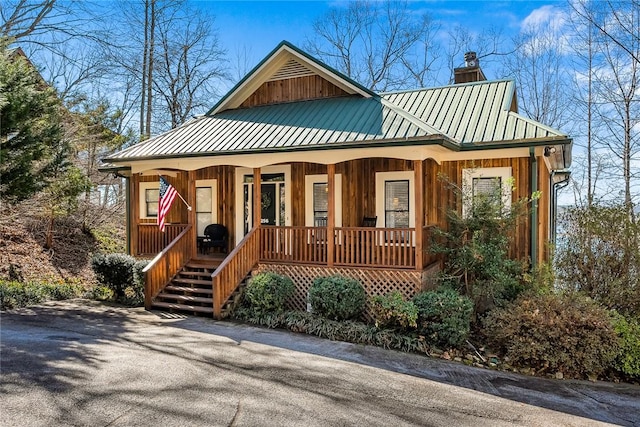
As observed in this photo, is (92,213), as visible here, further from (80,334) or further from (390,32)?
(390,32)

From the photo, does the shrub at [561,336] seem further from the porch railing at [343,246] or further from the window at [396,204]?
the window at [396,204]

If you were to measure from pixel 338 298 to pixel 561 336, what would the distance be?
407 cm

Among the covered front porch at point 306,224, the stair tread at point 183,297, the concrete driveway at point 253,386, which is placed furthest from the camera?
the stair tread at point 183,297

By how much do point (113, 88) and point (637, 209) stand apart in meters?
22.8

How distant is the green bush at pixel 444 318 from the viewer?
8430mm

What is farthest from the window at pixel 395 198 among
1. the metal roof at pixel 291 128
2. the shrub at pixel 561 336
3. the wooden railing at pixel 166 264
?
the wooden railing at pixel 166 264

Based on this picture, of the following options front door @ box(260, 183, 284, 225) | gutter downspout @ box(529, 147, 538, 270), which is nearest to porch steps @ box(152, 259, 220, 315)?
front door @ box(260, 183, 284, 225)

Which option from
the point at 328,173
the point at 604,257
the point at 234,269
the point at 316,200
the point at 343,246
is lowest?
the point at 234,269

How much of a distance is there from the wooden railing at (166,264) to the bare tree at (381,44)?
56.9 feet

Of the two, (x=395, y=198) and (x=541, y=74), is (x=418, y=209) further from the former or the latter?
(x=541, y=74)

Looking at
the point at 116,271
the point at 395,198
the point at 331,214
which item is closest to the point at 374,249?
the point at 331,214

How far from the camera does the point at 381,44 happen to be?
2662cm

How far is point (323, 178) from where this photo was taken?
12.2 m

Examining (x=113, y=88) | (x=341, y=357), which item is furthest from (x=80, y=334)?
(x=113, y=88)
